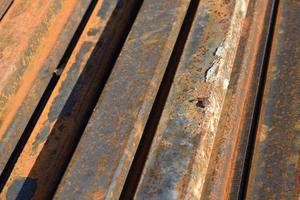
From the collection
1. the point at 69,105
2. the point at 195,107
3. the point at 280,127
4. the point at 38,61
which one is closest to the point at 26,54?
the point at 38,61

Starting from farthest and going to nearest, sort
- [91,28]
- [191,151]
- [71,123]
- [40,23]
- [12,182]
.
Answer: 1. [91,28]
2. [40,23]
3. [71,123]
4. [12,182]
5. [191,151]

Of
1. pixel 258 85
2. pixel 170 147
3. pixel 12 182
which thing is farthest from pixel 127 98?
pixel 258 85

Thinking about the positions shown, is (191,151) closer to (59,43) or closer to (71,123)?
(71,123)

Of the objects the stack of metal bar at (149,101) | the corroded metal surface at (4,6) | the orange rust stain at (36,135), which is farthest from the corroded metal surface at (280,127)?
the corroded metal surface at (4,6)

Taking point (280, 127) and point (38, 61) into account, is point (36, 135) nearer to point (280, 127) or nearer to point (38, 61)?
point (38, 61)

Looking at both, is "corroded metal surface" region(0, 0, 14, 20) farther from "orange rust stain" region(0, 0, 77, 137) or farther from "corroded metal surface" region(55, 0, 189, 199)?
"corroded metal surface" region(55, 0, 189, 199)
